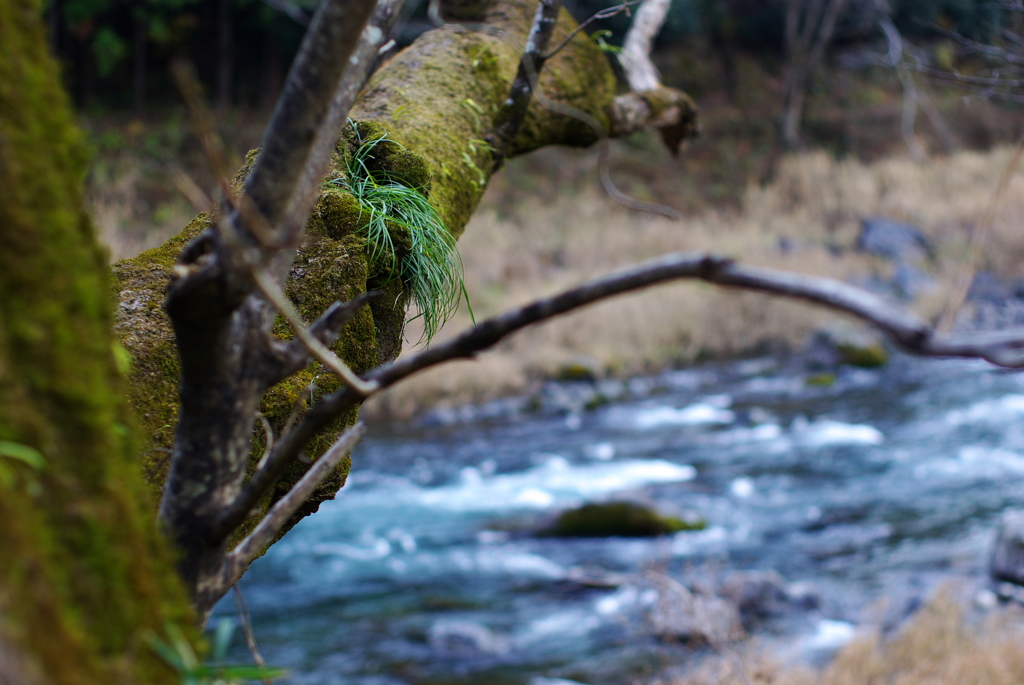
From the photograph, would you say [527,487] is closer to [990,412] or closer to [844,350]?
[990,412]

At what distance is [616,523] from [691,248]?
8898 millimetres

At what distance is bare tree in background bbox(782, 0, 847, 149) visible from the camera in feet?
65.1

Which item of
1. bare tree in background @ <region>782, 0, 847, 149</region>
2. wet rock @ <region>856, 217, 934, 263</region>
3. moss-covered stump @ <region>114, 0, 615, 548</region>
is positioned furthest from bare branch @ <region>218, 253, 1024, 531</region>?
bare tree in background @ <region>782, 0, 847, 149</region>

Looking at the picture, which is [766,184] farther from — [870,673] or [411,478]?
[870,673]

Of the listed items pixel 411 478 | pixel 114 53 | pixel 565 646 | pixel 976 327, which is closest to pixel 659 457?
pixel 411 478

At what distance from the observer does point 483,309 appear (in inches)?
480

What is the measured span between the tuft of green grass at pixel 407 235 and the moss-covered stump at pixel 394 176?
30 mm

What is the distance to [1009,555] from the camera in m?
5.38

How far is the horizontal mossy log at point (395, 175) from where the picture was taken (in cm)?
161

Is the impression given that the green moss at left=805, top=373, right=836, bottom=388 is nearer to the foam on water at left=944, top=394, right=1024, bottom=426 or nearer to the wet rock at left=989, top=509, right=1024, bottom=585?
the foam on water at left=944, top=394, right=1024, bottom=426

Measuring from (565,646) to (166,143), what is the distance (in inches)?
572

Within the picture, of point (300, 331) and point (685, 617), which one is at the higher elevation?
point (300, 331)

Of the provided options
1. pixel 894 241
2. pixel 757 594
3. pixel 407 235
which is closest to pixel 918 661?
pixel 757 594

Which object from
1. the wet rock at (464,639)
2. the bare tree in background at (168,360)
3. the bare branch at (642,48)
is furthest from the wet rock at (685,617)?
the bare tree in background at (168,360)
